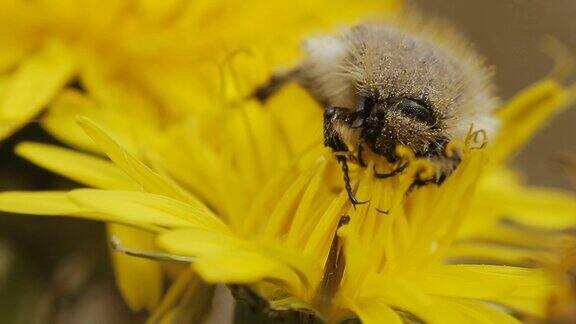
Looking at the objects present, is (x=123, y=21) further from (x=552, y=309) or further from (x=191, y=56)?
(x=552, y=309)

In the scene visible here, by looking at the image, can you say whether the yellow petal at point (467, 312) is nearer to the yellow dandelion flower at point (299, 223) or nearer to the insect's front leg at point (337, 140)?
the yellow dandelion flower at point (299, 223)

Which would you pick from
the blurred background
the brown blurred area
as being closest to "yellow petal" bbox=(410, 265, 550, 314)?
the blurred background

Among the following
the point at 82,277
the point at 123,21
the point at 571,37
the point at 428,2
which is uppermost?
the point at 571,37

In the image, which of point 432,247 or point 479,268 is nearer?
point 479,268

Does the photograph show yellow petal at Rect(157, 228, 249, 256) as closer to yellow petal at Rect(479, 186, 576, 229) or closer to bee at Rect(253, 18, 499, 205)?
bee at Rect(253, 18, 499, 205)

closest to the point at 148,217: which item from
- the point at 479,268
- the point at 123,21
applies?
the point at 479,268

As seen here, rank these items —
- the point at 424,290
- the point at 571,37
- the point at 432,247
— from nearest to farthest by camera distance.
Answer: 1. the point at 424,290
2. the point at 432,247
3. the point at 571,37

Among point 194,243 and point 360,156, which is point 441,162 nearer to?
point 360,156
